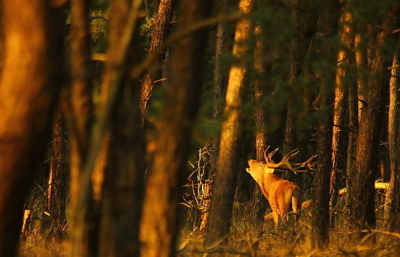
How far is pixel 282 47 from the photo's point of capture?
7805mm

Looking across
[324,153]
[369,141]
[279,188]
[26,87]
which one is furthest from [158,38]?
[26,87]

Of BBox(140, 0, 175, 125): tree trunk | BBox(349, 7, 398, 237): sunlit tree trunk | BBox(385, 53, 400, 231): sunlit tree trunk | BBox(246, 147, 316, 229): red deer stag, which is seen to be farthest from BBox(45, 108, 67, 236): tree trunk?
BBox(385, 53, 400, 231): sunlit tree trunk

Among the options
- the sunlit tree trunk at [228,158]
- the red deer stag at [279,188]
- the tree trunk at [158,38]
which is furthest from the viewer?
the red deer stag at [279,188]

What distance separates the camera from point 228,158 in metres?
10.4

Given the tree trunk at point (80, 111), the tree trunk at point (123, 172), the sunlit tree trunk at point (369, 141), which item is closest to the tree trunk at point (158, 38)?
the sunlit tree trunk at point (369, 141)

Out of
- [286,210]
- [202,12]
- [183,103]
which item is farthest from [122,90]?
[286,210]

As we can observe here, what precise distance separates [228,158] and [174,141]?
370 centimetres

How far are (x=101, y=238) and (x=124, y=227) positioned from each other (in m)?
0.25

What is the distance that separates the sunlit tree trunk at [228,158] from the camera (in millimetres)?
9914

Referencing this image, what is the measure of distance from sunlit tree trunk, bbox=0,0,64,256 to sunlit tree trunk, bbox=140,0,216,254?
4.33 feet

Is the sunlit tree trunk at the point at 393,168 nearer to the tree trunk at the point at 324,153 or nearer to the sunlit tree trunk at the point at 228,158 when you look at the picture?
the tree trunk at the point at 324,153

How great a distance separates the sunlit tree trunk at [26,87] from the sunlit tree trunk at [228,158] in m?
2.80

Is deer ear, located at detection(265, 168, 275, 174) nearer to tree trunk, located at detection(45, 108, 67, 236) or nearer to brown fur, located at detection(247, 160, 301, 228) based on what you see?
brown fur, located at detection(247, 160, 301, 228)

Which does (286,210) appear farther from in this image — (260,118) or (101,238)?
(101,238)
